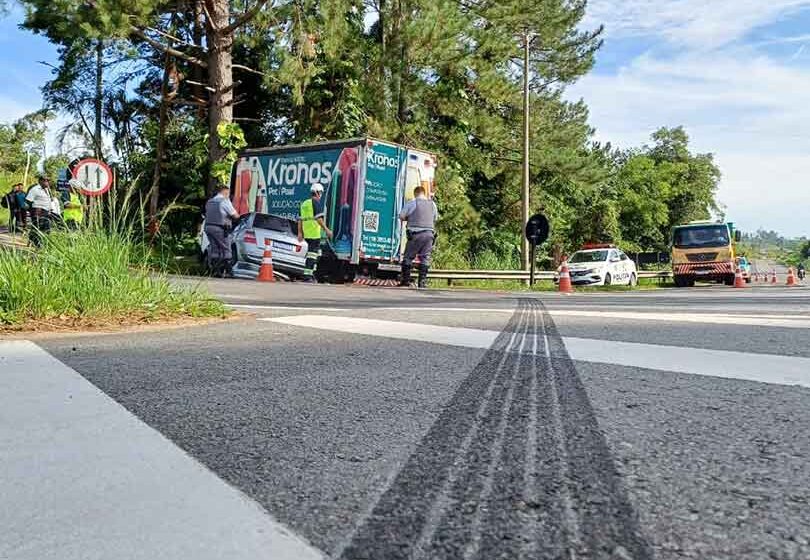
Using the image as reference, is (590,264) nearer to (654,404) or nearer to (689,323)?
(689,323)

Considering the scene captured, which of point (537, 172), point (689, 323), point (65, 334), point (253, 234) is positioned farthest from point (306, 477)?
point (537, 172)

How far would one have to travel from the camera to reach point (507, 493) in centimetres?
154

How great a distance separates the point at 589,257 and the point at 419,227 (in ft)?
41.6

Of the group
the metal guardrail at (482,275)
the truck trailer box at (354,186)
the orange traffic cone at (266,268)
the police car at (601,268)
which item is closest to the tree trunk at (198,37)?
the truck trailer box at (354,186)

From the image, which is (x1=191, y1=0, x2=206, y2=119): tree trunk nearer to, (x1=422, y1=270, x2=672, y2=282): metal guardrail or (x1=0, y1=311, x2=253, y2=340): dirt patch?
(x1=422, y1=270, x2=672, y2=282): metal guardrail

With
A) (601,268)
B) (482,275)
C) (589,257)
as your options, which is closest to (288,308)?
(482,275)

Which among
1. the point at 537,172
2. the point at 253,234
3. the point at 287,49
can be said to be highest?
the point at 287,49

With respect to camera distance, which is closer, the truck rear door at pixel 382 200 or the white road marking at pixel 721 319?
the white road marking at pixel 721 319

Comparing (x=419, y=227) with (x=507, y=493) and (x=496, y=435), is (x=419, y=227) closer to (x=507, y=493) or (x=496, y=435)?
(x=496, y=435)

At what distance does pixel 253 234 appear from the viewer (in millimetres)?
14211

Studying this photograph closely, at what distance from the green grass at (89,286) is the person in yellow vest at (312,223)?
8.26 meters

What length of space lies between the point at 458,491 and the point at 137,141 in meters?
23.8

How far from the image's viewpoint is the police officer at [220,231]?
1340 centimetres

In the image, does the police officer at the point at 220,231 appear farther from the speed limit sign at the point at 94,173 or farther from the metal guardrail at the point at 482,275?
the metal guardrail at the point at 482,275
